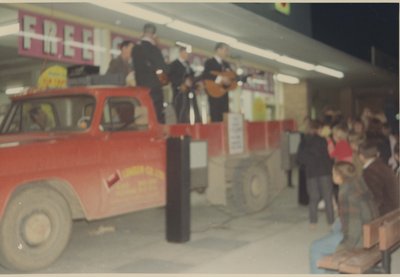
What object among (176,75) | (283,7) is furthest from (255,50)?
(176,75)

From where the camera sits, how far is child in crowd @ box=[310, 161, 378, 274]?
4.11 meters

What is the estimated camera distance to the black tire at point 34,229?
4707 millimetres

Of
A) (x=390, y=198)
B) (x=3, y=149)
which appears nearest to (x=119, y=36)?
(x=3, y=149)

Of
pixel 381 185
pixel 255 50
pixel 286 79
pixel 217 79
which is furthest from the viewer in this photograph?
pixel 286 79

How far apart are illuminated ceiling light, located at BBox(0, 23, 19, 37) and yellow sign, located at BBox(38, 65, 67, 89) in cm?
87

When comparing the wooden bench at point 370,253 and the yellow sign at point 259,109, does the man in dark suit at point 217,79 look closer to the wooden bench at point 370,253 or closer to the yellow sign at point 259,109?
the wooden bench at point 370,253

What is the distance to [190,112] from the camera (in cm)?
841

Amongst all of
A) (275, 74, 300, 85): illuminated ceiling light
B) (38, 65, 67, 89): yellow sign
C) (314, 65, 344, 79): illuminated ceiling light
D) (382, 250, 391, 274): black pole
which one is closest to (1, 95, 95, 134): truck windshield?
(38, 65, 67, 89): yellow sign

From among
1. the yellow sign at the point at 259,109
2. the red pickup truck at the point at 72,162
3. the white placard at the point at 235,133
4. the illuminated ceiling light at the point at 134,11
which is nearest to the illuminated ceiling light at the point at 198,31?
the illuminated ceiling light at the point at 134,11

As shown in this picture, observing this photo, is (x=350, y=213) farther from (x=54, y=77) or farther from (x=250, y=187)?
(x=54, y=77)

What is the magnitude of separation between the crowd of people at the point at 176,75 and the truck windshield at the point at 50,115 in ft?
5.11

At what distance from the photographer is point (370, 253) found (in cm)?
415

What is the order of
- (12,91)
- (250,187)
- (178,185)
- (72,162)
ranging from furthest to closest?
(250,187)
(12,91)
(178,185)
(72,162)

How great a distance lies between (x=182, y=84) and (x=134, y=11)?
158 centimetres
